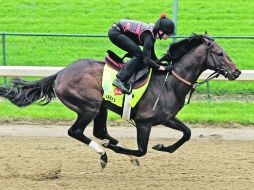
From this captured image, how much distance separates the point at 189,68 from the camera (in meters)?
8.12

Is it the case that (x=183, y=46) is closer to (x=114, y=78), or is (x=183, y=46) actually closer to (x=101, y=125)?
(x=114, y=78)

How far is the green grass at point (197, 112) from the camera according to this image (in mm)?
11742

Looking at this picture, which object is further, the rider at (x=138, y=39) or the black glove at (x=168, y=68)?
the black glove at (x=168, y=68)

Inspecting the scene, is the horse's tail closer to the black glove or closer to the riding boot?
the riding boot

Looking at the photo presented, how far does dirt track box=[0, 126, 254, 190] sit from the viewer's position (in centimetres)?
749

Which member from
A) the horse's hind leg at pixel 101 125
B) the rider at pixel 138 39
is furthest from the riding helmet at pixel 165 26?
the horse's hind leg at pixel 101 125

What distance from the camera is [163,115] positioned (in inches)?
314

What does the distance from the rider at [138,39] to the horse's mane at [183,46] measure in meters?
0.21

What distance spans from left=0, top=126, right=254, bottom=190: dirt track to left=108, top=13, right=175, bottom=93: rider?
1.18 metres

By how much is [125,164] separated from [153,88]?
3.95ft

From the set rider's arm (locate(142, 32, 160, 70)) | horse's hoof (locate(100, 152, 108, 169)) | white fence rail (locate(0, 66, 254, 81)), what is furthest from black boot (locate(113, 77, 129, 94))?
white fence rail (locate(0, 66, 254, 81))

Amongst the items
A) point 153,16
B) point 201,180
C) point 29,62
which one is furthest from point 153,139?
point 153,16

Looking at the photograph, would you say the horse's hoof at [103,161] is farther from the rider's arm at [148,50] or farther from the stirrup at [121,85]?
the rider's arm at [148,50]

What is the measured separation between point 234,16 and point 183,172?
485 inches
